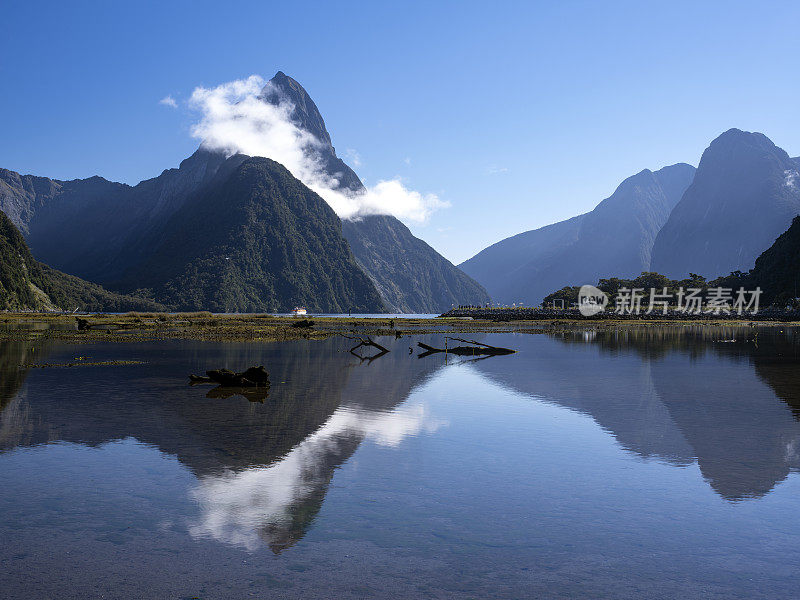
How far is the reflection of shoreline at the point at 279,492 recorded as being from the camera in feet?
36.5

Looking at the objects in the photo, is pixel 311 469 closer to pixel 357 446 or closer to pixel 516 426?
pixel 357 446

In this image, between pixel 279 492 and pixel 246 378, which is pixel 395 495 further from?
pixel 246 378

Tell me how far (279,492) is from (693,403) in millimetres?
22520

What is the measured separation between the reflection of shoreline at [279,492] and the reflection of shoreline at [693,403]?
355 inches

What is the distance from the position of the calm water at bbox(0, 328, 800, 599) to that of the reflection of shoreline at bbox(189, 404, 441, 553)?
0.06 meters

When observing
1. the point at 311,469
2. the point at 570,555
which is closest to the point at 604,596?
the point at 570,555

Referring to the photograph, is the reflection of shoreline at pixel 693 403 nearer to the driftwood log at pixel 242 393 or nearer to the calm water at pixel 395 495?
the calm water at pixel 395 495

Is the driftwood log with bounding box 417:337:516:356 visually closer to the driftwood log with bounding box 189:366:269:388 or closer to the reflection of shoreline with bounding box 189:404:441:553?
the driftwood log with bounding box 189:366:269:388

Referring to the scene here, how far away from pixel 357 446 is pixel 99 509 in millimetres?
8008

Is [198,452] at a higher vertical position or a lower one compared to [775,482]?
lower

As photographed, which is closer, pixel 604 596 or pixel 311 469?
pixel 604 596

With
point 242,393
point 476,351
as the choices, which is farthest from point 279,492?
point 476,351

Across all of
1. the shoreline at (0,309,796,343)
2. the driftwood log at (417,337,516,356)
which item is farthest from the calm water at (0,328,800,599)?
the driftwood log at (417,337,516,356)

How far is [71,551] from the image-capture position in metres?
10.2
